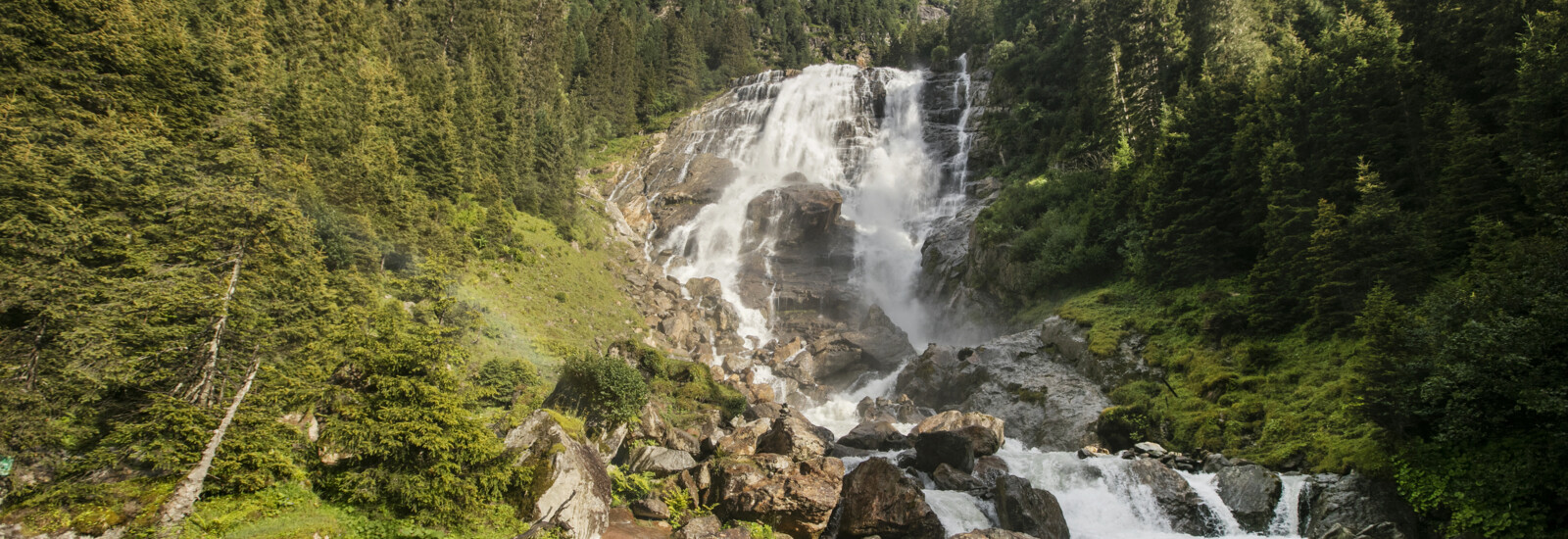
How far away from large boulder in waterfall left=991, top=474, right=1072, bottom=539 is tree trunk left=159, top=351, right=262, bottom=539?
18.4m

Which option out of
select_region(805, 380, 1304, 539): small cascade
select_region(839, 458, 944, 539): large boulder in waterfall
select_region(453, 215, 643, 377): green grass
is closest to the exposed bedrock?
select_region(805, 380, 1304, 539): small cascade

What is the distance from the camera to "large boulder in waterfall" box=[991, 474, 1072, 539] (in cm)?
1595

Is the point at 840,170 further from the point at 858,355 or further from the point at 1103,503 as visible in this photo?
the point at 1103,503

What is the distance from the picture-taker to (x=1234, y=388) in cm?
2053

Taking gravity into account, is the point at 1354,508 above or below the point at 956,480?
above

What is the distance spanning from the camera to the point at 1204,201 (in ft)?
91.0

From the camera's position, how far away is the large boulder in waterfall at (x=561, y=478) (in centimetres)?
1511

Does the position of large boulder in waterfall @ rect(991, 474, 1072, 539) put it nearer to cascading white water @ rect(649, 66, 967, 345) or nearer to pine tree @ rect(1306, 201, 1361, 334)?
pine tree @ rect(1306, 201, 1361, 334)

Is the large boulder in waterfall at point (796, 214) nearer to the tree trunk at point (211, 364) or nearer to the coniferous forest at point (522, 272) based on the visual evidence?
the coniferous forest at point (522, 272)

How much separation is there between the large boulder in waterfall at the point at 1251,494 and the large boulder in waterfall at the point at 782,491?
10.2m

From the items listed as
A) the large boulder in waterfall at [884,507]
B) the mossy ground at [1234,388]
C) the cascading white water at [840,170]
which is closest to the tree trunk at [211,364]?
the large boulder in waterfall at [884,507]

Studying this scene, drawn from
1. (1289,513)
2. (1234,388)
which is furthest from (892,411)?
(1289,513)

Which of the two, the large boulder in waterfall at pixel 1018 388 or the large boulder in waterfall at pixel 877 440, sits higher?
the large boulder in waterfall at pixel 1018 388

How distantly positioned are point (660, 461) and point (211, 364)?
12027 mm
